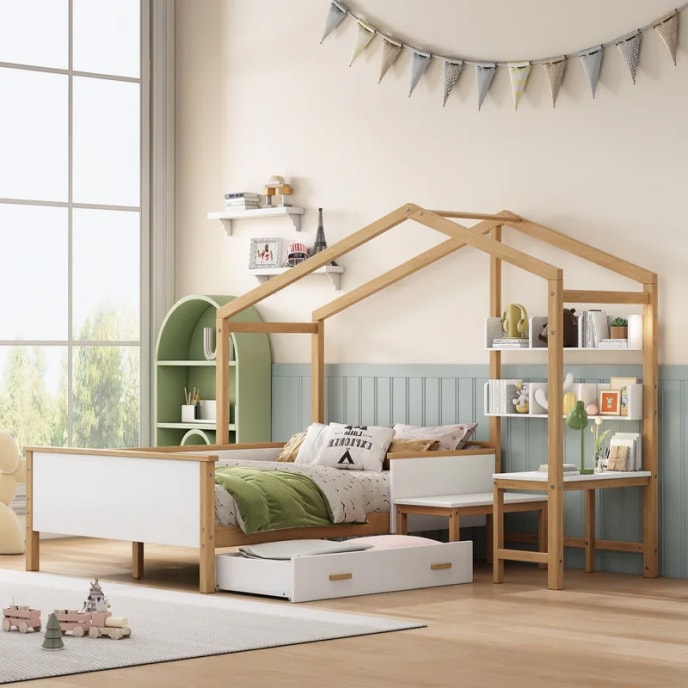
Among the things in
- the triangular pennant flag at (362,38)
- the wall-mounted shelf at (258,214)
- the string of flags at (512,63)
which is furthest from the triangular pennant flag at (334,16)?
the wall-mounted shelf at (258,214)

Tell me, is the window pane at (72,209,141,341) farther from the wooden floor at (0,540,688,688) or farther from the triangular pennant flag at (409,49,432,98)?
the wooden floor at (0,540,688,688)

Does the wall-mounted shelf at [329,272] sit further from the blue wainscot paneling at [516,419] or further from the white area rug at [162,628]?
the white area rug at [162,628]

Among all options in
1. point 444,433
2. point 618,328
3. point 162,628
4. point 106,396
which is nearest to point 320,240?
point 444,433

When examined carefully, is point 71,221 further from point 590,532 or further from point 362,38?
point 590,532

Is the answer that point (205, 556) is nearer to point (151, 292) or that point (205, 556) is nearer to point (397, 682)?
point (397, 682)

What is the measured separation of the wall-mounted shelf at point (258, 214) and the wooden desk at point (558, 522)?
2247 mm

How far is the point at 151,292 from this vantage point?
887 cm

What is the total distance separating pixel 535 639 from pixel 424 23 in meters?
3.72

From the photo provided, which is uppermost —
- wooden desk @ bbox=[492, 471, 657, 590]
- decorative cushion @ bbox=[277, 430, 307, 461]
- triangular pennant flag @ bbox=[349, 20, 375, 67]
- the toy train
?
triangular pennant flag @ bbox=[349, 20, 375, 67]

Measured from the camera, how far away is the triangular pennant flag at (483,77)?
7199mm

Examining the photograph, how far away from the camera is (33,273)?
27.6ft

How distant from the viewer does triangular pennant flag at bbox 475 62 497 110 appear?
23.6ft

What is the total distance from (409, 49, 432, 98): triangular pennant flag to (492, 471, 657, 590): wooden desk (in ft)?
7.37

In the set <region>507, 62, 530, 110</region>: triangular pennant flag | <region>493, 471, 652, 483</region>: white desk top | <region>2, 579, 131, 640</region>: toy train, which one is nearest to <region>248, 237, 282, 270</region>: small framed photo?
<region>507, 62, 530, 110</region>: triangular pennant flag
